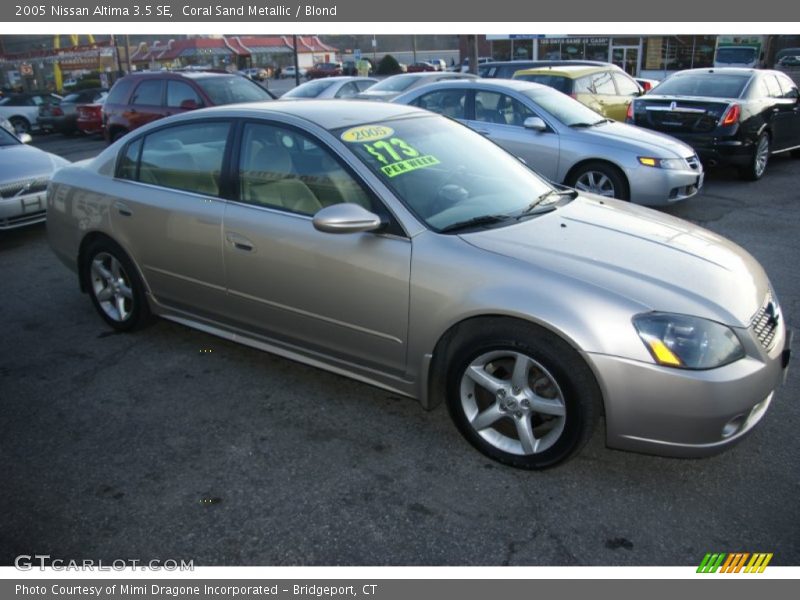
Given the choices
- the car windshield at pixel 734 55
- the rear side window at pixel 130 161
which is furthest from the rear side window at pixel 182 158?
the car windshield at pixel 734 55

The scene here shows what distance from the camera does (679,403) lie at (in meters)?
2.62

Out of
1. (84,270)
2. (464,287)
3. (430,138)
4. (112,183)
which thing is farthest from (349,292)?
(84,270)

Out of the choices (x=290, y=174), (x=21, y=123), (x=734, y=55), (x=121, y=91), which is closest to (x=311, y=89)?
(x=121, y=91)

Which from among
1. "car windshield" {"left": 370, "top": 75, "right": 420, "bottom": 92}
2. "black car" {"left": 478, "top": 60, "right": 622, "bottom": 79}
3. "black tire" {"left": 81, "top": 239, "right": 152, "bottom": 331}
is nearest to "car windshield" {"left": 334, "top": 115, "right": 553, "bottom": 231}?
"black tire" {"left": 81, "top": 239, "right": 152, "bottom": 331}

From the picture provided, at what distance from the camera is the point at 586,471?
9.93 feet

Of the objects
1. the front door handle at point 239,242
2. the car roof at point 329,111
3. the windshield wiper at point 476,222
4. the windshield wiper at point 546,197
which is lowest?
the front door handle at point 239,242

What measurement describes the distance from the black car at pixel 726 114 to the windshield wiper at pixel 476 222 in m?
6.99

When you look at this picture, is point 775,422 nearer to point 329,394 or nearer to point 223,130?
point 329,394

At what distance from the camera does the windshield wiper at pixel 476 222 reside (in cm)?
317

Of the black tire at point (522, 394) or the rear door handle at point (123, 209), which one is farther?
the rear door handle at point (123, 209)

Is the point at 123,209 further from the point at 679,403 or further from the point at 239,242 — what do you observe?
the point at 679,403

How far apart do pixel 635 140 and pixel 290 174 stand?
5186 millimetres

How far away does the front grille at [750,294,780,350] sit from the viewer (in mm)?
2836

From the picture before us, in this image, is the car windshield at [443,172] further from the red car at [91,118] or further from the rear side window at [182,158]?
the red car at [91,118]
